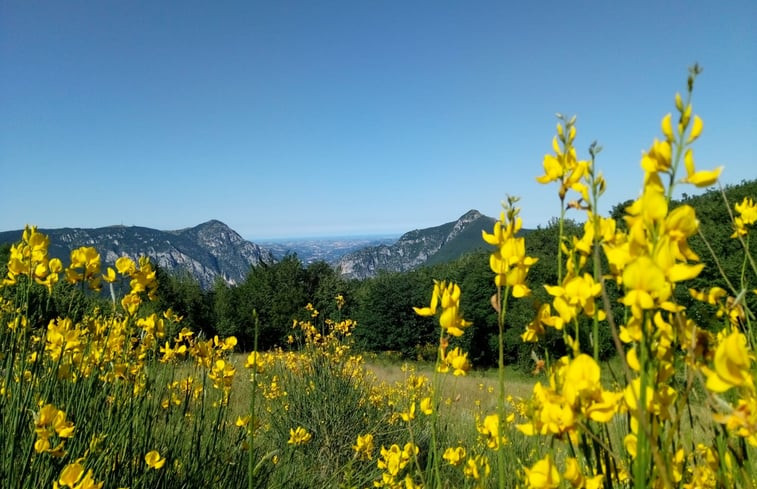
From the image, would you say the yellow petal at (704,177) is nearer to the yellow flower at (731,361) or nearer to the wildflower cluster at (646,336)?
the wildflower cluster at (646,336)

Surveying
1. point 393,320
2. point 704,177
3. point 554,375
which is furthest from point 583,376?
point 393,320

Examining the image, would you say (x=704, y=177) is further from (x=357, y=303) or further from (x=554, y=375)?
(x=357, y=303)

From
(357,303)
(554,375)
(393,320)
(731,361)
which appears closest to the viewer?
(731,361)

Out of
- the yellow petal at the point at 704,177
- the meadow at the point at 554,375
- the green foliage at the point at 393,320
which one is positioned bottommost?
the green foliage at the point at 393,320

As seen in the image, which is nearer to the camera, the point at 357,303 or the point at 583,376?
the point at 583,376

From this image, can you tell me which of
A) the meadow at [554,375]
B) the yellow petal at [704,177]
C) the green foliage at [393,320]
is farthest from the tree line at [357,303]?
the yellow petal at [704,177]

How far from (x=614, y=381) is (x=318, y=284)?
33886 millimetres

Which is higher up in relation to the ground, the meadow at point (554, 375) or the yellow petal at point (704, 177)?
the yellow petal at point (704, 177)

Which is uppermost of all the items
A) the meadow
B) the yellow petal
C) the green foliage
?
the yellow petal

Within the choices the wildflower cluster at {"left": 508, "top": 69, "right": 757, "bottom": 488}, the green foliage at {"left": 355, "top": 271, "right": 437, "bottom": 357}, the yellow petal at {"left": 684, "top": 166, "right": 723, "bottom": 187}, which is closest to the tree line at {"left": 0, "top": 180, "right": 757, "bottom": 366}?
the green foliage at {"left": 355, "top": 271, "right": 437, "bottom": 357}

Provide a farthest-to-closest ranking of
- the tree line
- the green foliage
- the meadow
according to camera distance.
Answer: the green foliage < the tree line < the meadow

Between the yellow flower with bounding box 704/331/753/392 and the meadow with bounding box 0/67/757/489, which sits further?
the meadow with bounding box 0/67/757/489

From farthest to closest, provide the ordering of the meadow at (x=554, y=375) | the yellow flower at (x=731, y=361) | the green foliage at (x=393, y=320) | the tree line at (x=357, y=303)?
the green foliage at (x=393, y=320) < the tree line at (x=357, y=303) < the meadow at (x=554, y=375) < the yellow flower at (x=731, y=361)

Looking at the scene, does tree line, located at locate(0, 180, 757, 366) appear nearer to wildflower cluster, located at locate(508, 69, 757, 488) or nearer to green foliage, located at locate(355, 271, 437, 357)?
green foliage, located at locate(355, 271, 437, 357)
